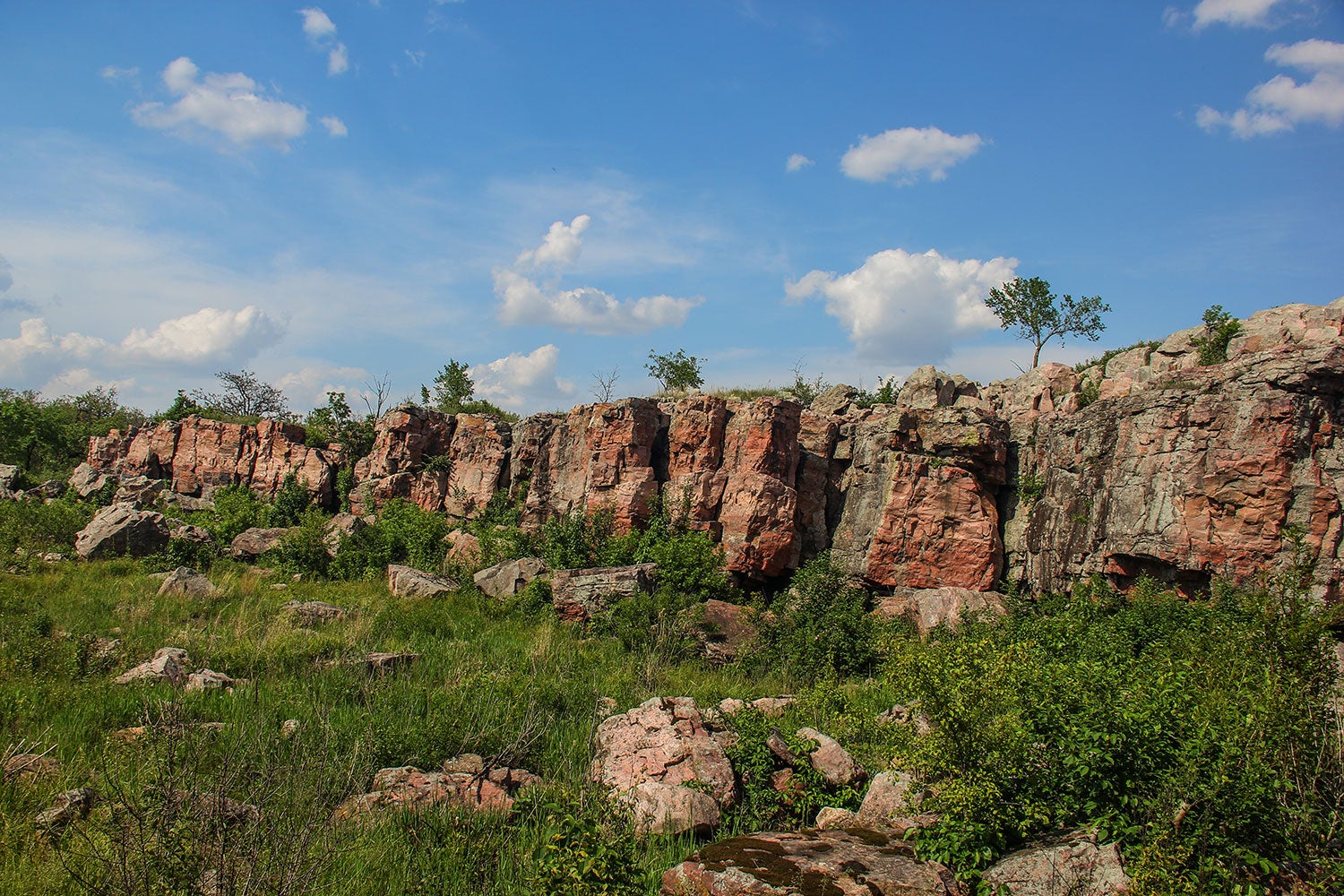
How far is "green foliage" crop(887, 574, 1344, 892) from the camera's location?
17.5 ft

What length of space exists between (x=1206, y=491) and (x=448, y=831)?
13976 mm

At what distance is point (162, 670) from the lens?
1028 centimetres

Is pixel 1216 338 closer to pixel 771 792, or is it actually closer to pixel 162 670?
pixel 771 792

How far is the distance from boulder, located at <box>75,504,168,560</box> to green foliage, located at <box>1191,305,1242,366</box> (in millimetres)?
27954

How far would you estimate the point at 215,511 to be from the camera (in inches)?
942

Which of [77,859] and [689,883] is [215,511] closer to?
[77,859]

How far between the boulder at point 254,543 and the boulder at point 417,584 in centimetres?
482

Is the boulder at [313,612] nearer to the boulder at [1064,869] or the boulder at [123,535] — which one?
the boulder at [123,535]

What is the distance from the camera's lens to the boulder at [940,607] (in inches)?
597

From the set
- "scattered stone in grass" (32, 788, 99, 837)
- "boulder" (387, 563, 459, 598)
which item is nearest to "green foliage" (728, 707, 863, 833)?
"scattered stone in grass" (32, 788, 99, 837)

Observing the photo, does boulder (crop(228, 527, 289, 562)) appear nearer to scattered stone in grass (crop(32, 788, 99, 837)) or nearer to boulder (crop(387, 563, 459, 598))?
boulder (crop(387, 563, 459, 598))

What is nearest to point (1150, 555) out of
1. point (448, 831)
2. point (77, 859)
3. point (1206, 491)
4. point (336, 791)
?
point (1206, 491)

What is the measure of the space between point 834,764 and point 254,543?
59.7ft

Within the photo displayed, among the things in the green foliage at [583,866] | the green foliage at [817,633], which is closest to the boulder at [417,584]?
the green foliage at [817,633]
